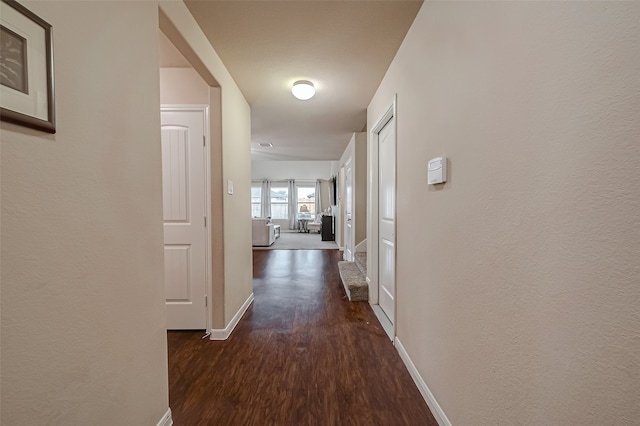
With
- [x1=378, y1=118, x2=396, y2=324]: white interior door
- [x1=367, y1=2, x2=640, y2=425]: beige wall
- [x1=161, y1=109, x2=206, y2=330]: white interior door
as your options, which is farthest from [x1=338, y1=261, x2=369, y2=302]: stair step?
[x1=367, y1=2, x2=640, y2=425]: beige wall

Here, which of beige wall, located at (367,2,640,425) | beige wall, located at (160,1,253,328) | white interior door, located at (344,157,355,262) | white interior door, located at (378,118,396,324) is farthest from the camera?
white interior door, located at (344,157,355,262)

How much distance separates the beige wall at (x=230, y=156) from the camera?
1.61 m

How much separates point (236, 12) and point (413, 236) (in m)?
1.80

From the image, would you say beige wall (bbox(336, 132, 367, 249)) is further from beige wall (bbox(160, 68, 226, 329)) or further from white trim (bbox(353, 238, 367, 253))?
beige wall (bbox(160, 68, 226, 329))

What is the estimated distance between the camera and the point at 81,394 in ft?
2.81

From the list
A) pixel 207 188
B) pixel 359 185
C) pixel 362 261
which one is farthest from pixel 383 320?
pixel 359 185

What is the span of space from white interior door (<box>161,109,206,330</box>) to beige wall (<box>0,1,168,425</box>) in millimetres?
1097

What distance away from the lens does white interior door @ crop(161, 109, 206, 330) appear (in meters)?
2.32

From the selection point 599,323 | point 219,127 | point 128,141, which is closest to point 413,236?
point 599,323

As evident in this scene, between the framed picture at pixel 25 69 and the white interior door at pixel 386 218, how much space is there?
7.22 ft

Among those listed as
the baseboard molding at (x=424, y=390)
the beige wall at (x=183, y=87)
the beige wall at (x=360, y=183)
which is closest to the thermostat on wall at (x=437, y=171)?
the baseboard molding at (x=424, y=390)

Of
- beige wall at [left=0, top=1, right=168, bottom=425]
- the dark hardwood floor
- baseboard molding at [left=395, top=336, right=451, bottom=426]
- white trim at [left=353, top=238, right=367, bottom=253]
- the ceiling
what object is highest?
the ceiling

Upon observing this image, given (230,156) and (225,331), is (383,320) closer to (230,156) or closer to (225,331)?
(225,331)

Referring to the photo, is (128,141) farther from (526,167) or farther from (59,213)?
(526,167)
